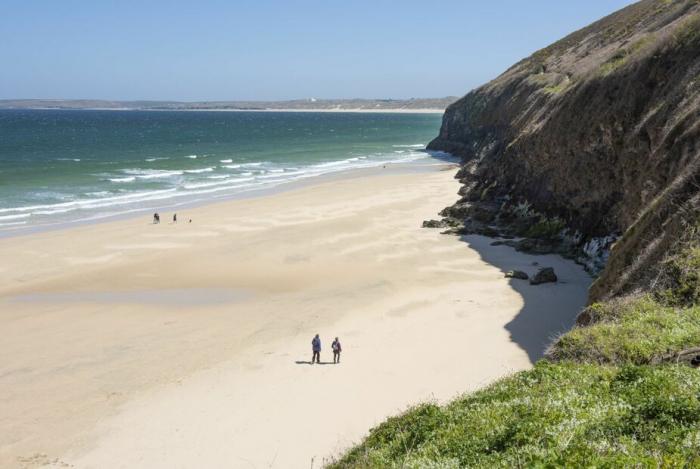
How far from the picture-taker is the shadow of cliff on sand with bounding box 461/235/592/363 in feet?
62.5

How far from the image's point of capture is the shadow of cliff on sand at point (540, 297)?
19047 mm

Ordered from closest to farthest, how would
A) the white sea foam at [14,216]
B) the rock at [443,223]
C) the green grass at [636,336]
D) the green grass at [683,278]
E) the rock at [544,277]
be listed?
the green grass at [636,336]
the green grass at [683,278]
the rock at [544,277]
the rock at [443,223]
the white sea foam at [14,216]

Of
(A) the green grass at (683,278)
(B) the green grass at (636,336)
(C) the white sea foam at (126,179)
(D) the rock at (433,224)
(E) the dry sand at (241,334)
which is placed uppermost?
(A) the green grass at (683,278)

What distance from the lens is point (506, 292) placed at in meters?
23.9

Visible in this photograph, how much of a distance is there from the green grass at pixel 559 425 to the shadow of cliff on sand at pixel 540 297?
306 inches

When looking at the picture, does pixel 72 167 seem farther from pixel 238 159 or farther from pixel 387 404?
pixel 387 404

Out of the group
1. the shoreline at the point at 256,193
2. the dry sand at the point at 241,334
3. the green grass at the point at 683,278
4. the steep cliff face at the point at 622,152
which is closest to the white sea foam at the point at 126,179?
the shoreline at the point at 256,193

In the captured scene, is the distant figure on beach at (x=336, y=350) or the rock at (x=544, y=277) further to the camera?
the rock at (x=544, y=277)

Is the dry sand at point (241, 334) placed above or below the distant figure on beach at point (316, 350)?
below

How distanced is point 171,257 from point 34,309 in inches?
344

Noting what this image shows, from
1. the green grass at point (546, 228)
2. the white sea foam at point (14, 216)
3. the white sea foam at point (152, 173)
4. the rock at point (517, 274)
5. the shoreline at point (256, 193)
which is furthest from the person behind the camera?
the white sea foam at point (152, 173)

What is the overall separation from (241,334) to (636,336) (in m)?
13.3

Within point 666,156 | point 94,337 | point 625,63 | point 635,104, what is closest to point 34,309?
point 94,337

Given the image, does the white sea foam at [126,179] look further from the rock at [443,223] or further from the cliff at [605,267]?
the rock at [443,223]
